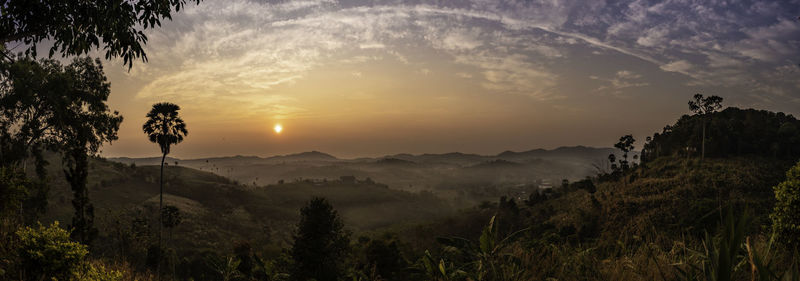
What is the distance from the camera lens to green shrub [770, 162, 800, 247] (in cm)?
1053

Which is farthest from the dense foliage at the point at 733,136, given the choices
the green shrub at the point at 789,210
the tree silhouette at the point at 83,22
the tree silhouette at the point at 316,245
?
the tree silhouette at the point at 83,22

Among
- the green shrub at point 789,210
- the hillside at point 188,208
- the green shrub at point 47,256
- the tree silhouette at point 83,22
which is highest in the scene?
the tree silhouette at point 83,22

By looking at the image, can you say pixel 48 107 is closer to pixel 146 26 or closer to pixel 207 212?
pixel 146 26

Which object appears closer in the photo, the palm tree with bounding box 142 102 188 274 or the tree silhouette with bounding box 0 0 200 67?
the tree silhouette with bounding box 0 0 200 67

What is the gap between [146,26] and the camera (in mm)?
12031

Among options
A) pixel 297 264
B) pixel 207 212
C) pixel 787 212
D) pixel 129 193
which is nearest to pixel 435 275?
pixel 787 212

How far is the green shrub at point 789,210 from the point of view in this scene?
1053cm

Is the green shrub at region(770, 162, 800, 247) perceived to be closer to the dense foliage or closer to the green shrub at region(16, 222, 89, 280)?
the green shrub at region(16, 222, 89, 280)

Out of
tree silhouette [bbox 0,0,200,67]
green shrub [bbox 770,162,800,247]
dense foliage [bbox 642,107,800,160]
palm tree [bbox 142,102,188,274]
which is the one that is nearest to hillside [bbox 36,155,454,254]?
palm tree [bbox 142,102,188,274]

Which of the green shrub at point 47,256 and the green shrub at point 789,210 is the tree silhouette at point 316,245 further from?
the green shrub at point 789,210

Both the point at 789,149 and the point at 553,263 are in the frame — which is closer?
the point at 553,263

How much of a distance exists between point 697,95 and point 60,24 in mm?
126685

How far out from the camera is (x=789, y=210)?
444 inches

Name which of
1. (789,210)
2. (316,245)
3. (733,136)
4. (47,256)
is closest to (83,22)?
(47,256)
